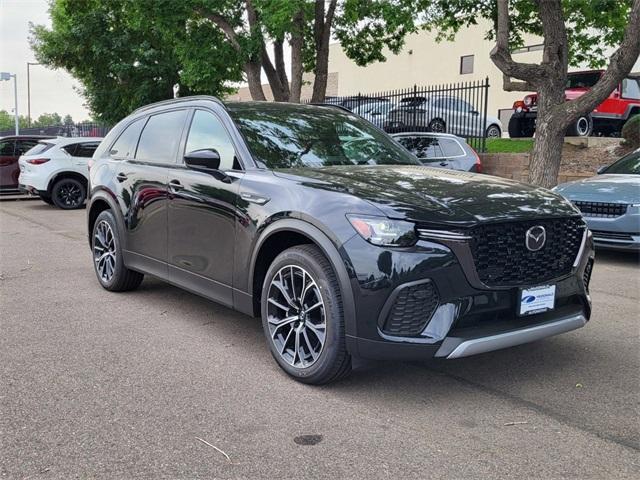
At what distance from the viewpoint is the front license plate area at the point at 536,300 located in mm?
3564

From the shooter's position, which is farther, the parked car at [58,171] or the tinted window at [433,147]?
the parked car at [58,171]

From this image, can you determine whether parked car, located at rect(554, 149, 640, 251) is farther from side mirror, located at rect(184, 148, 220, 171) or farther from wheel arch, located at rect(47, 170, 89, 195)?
A: wheel arch, located at rect(47, 170, 89, 195)

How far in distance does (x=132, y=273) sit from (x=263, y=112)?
7.23ft

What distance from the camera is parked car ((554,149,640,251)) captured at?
766cm

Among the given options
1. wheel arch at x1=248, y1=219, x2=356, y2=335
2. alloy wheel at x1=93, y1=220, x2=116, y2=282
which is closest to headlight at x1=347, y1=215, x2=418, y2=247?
wheel arch at x1=248, y1=219, x2=356, y2=335

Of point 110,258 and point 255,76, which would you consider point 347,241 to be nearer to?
point 110,258

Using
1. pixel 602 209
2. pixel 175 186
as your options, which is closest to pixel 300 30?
pixel 602 209

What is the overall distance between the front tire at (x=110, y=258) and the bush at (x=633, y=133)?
38.7ft

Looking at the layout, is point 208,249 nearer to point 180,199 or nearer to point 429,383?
point 180,199

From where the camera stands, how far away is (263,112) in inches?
196

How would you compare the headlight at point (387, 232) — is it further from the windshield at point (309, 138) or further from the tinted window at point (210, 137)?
the tinted window at point (210, 137)

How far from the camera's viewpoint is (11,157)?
1605 cm

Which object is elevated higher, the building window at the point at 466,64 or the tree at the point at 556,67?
the building window at the point at 466,64

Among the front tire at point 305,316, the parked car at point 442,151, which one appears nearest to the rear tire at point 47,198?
the parked car at point 442,151
